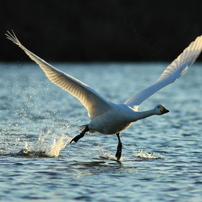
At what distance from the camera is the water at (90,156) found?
30.4 feet

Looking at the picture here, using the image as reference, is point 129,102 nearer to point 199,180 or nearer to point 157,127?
point 199,180

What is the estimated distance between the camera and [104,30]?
47594 millimetres

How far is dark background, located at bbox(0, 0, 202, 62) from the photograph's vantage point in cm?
4431

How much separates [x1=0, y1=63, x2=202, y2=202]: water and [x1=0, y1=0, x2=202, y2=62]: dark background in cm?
1984

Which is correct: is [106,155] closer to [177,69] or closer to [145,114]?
[145,114]

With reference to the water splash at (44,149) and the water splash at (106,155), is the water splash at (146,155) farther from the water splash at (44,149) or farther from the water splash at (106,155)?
the water splash at (44,149)

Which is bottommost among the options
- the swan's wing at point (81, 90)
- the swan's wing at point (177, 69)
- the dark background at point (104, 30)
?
the swan's wing at point (81, 90)

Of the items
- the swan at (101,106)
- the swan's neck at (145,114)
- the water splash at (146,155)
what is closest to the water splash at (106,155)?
the swan at (101,106)

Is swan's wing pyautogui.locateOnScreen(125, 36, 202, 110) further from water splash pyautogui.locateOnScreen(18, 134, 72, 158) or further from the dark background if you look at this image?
the dark background

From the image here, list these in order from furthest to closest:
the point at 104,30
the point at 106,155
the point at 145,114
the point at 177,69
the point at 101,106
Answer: the point at 104,30, the point at 177,69, the point at 106,155, the point at 101,106, the point at 145,114

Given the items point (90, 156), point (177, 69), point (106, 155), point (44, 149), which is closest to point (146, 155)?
point (106, 155)

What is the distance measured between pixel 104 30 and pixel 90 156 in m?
35.8

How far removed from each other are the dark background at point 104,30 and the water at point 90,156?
65.1 feet

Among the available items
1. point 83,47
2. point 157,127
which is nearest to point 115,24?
point 83,47
